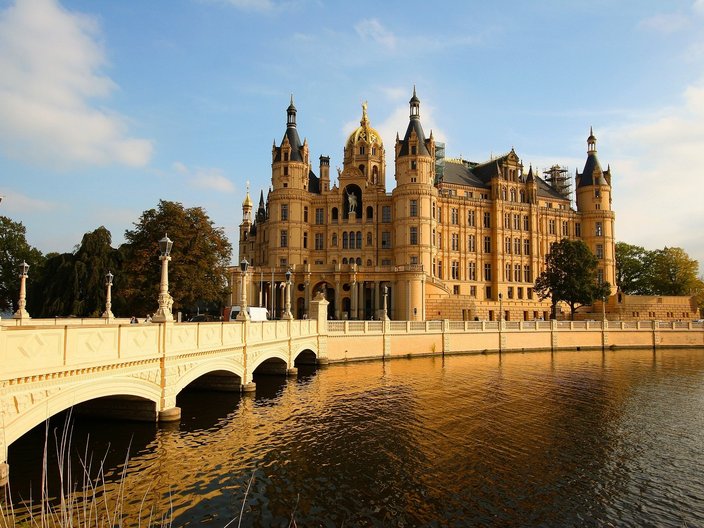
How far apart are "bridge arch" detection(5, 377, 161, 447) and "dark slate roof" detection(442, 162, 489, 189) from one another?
66702mm

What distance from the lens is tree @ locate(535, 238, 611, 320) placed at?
2547 inches

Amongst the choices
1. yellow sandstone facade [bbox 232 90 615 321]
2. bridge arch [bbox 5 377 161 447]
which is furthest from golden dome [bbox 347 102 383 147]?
bridge arch [bbox 5 377 161 447]

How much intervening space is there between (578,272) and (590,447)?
167 ft

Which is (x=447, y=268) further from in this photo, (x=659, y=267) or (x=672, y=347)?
(x=659, y=267)

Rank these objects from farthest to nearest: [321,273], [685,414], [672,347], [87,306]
→ [321,273], [672,347], [87,306], [685,414]

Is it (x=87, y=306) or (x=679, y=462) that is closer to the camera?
(x=679, y=462)

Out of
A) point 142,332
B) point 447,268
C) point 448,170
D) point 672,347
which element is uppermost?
point 448,170

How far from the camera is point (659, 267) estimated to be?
86188 mm

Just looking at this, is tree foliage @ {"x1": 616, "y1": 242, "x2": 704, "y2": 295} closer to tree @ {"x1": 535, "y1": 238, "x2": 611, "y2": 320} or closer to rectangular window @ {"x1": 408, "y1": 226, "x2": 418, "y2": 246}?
tree @ {"x1": 535, "y1": 238, "x2": 611, "y2": 320}

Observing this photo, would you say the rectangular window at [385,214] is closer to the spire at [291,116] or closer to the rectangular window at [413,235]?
the rectangular window at [413,235]

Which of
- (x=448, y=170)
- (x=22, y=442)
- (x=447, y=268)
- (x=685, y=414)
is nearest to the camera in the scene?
(x=22, y=442)

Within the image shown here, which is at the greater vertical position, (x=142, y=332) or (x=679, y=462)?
(x=142, y=332)

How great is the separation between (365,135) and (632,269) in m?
53.2

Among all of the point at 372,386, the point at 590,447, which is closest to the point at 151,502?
the point at 590,447
